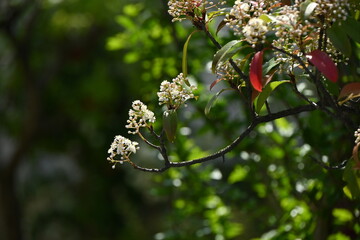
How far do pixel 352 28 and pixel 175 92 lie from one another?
294mm

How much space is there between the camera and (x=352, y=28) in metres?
0.99

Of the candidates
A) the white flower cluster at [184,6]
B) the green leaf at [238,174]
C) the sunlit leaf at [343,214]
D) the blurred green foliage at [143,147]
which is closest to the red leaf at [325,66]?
the white flower cluster at [184,6]

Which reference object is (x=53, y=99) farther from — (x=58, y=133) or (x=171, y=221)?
(x=171, y=221)

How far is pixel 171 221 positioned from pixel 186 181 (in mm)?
162

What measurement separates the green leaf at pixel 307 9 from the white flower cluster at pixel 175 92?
0.25 m

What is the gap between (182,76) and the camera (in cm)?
109

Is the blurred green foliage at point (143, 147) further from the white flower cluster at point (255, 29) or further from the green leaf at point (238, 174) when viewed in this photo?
the white flower cluster at point (255, 29)

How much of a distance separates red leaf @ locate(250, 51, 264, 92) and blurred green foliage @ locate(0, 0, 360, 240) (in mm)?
721

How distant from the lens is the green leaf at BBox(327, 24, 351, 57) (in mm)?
980

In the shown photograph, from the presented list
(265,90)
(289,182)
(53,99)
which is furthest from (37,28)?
(265,90)

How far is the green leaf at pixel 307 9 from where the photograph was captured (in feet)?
2.86

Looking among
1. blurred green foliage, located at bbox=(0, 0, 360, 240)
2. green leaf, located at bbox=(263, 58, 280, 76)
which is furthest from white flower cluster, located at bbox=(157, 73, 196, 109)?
blurred green foliage, located at bbox=(0, 0, 360, 240)

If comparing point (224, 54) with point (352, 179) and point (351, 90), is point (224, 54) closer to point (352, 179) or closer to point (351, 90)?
point (351, 90)

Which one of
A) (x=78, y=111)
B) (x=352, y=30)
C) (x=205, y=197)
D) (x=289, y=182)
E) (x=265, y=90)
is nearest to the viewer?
(x=352, y=30)
